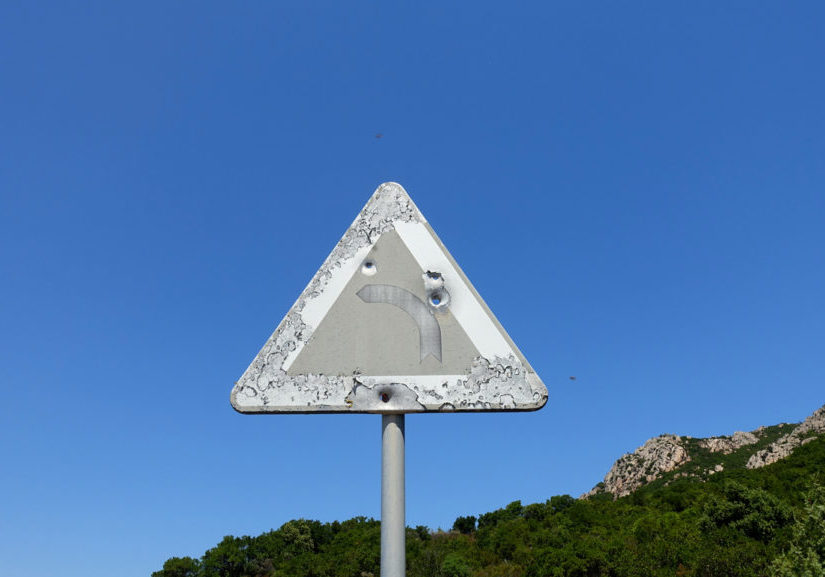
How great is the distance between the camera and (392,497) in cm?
279

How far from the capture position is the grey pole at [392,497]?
107 inches

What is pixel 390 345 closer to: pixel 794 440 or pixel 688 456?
pixel 794 440

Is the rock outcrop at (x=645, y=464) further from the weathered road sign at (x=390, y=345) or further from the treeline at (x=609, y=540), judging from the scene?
the weathered road sign at (x=390, y=345)

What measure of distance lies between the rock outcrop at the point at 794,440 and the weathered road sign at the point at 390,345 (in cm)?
6135

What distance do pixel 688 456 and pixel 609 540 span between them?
46.7 metres

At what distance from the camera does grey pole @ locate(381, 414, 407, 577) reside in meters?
2.72

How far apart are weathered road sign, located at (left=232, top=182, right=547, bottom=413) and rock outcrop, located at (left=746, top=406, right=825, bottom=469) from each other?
61.3 metres

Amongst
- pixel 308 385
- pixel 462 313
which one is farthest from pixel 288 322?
pixel 462 313

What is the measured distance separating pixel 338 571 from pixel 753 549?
20.6 m

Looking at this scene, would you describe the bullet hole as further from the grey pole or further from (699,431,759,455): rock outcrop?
(699,431,759,455): rock outcrop

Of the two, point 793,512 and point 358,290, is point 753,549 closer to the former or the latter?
point 793,512

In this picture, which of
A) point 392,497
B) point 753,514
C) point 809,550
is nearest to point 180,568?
point 753,514

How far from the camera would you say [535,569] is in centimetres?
2859

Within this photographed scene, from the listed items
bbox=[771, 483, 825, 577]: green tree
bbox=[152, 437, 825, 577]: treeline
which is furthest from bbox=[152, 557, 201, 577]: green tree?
bbox=[771, 483, 825, 577]: green tree
